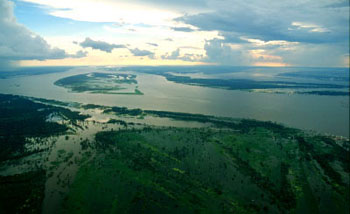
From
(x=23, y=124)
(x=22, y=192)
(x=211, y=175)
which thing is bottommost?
(x=22, y=192)

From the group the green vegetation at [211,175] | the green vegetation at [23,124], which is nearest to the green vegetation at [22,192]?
the green vegetation at [211,175]

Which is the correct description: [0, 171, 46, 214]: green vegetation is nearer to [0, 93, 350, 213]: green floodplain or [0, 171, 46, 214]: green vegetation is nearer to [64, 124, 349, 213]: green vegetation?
[0, 93, 350, 213]: green floodplain

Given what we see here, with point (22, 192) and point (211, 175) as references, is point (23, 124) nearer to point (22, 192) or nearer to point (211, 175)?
point (22, 192)

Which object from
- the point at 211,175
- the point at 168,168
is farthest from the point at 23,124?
the point at 211,175

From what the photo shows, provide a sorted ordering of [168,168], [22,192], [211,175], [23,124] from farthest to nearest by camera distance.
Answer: [23,124]
[168,168]
[211,175]
[22,192]

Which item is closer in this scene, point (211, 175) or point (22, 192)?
point (22, 192)

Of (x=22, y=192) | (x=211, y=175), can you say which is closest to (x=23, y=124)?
(x=22, y=192)

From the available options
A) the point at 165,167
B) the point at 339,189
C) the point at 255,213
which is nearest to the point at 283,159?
the point at 339,189

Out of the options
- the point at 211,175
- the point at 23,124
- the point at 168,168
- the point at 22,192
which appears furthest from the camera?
the point at 23,124

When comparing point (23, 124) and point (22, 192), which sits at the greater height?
point (23, 124)
